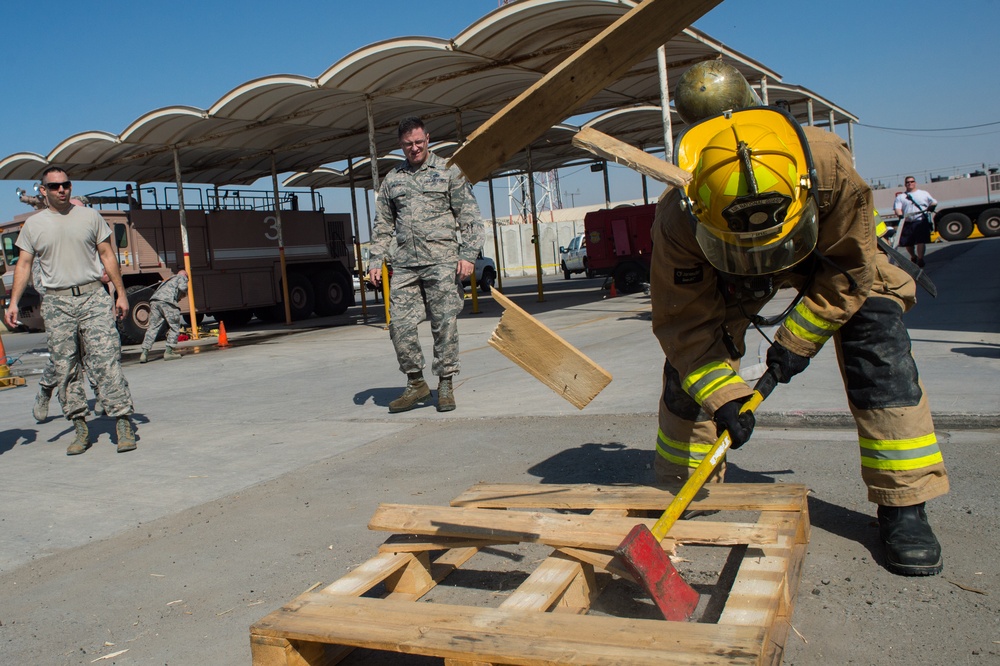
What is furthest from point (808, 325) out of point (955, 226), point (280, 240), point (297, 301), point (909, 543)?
point (955, 226)

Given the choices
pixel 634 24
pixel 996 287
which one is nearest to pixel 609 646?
pixel 634 24

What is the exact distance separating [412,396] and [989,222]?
29.8 meters

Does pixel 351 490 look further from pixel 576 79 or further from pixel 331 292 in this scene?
pixel 331 292

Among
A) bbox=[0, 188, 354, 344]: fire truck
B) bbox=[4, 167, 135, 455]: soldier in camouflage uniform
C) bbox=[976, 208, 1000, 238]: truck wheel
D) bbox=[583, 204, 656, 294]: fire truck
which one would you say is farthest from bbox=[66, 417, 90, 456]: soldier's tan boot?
bbox=[976, 208, 1000, 238]: truck wheel

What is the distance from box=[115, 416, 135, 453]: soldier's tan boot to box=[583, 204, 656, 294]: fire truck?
16.3 m

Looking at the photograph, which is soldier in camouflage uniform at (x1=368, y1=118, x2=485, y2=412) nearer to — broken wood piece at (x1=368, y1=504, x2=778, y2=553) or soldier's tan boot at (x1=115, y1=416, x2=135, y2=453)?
soldier's tan boot at (x1=115, y1=416, x2=135, y2=453)

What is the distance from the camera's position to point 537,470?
425 centimetres

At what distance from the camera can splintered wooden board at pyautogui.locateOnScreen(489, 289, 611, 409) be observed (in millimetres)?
2916

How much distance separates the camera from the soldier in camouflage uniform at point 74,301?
18.4 ft

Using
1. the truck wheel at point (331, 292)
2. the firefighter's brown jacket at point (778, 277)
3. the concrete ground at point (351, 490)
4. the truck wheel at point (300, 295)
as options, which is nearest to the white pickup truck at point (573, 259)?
the truck wheel at point (331, 292)

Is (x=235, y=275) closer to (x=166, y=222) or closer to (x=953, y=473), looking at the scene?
(x=166, y=222)

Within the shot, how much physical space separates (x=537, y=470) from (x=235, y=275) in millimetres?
15635

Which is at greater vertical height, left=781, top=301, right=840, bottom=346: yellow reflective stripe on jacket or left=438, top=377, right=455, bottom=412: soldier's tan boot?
left=781, top=301, right=840, bottom=346: yellow reflective stripe on jacket

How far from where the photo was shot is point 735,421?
8.53 ft
